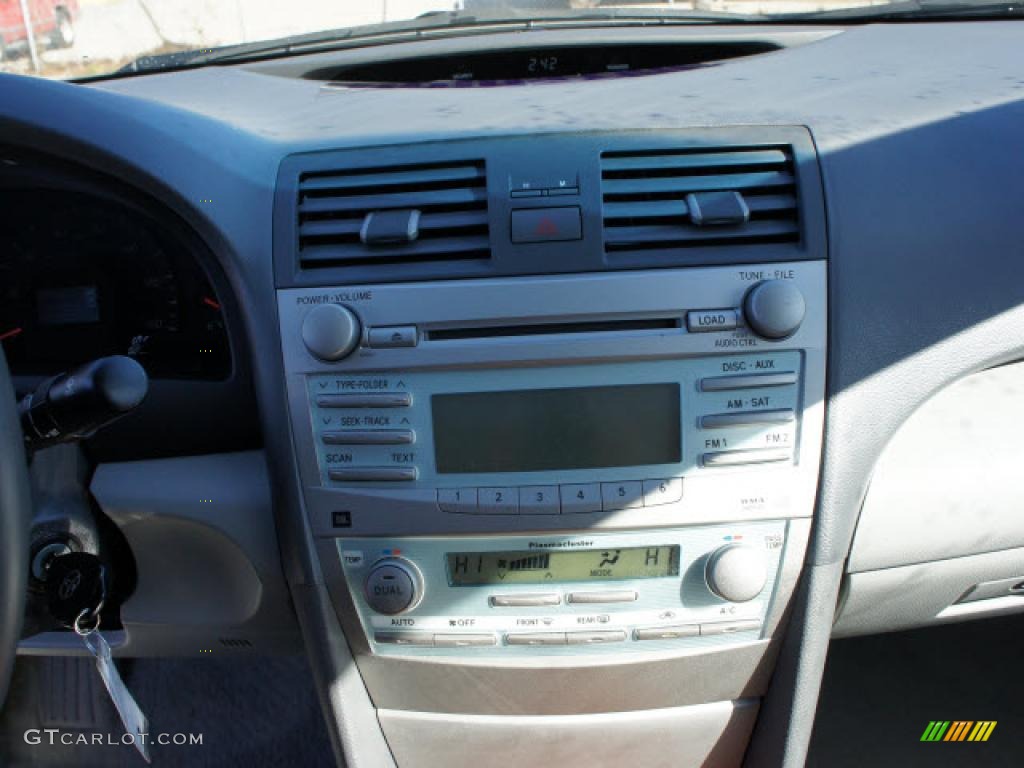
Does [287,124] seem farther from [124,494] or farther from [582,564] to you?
[582,564]

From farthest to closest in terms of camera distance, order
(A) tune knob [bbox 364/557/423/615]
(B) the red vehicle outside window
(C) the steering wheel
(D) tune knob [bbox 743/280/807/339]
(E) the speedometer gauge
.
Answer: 1. (B) the red vehicle outside window
2. (E) the speedometer gauge
3. (A) tune knob [bbox 364/557/423/615]
4. (D) tune knob [bbox 743/280/807/339]
5. (C) the steering wheel

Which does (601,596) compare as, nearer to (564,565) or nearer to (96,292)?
(564,565)

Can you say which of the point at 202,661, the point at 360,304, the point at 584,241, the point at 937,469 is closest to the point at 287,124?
the point at 360,304

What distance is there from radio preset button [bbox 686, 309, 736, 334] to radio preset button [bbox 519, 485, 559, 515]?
0.30 m

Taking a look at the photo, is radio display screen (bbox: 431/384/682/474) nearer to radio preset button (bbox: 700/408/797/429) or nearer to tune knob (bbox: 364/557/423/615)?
radio preset button (bbox: 700/408/797/429)

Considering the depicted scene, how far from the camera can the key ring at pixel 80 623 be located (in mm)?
1633

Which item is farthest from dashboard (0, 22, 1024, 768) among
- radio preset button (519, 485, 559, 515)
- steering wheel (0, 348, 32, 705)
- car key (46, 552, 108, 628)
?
steering wheel (0, 348, 32, 705)

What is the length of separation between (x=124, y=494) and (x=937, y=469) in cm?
131

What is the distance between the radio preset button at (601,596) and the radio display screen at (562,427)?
21 cm

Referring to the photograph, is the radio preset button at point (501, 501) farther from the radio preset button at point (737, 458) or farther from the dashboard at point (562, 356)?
the radio preset button at point (737, 458)

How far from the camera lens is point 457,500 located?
4.95 ft

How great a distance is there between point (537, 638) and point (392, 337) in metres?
0.51

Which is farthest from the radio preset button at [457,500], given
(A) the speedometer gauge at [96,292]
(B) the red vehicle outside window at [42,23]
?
(B) the red vehicle outside window at [42,23]

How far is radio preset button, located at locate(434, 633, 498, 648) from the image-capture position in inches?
62.9
